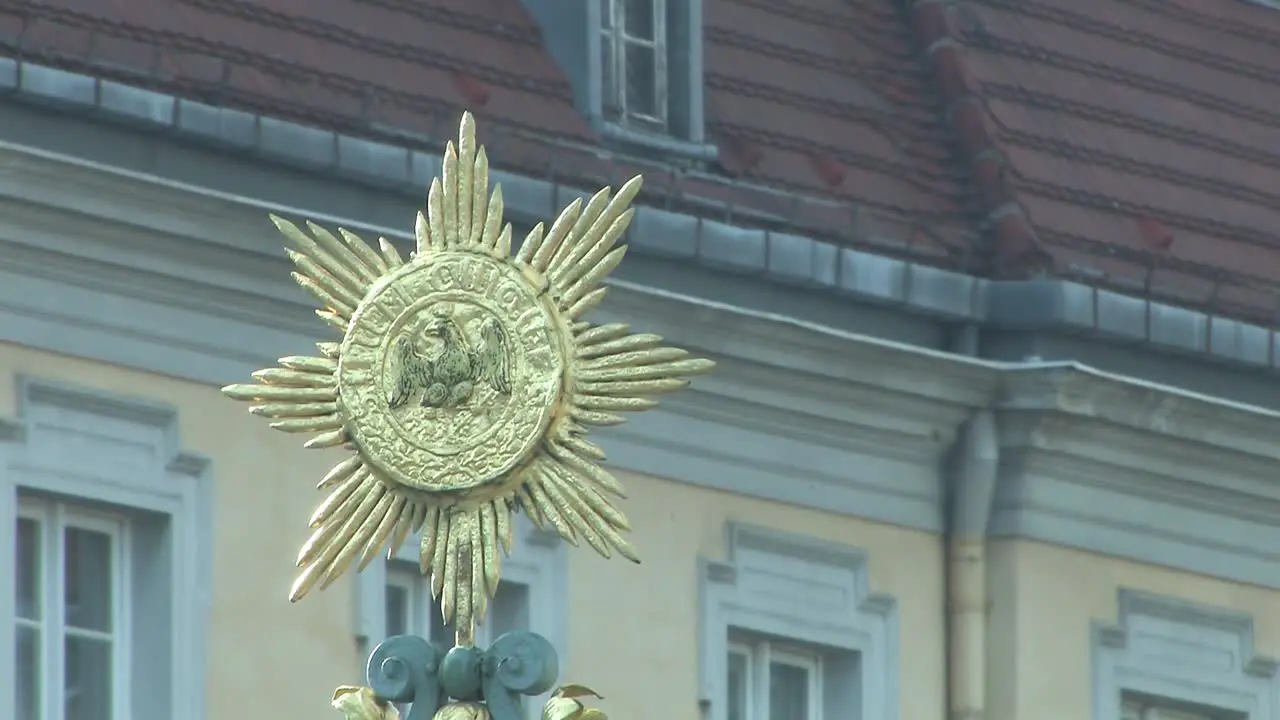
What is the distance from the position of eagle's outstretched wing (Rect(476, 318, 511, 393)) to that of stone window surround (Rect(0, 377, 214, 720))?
6783 mm

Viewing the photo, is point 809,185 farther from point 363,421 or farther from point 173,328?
point 363,421

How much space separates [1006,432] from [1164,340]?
27.1 inches

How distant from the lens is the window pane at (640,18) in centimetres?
2483

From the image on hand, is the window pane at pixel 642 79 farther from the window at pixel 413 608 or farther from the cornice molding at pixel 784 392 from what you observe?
the window at pixel 413 608

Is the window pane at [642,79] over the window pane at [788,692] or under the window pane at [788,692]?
over

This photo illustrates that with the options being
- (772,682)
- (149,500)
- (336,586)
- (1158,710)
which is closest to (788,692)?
(772,682)

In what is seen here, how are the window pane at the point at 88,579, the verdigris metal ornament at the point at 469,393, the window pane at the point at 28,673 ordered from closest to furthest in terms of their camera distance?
the verdigris metal ornament at the point at 469,393 < the window pane at the point at 28,673 < the window pane at the point at 88,579

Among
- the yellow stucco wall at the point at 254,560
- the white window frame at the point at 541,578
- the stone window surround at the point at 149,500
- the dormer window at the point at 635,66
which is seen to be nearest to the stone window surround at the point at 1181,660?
the dormer window at the point at 635,66

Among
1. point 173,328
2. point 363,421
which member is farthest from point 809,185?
point 363,421

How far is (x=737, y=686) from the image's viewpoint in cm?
2455

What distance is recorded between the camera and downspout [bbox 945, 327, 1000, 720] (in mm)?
25125

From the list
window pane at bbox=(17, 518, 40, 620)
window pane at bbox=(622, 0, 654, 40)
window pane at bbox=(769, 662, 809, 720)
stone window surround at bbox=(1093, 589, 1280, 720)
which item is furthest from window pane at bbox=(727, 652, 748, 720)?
window pane at bbox=(17, 518, 40, 620)

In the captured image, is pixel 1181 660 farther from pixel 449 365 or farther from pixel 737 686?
pixel 449 365

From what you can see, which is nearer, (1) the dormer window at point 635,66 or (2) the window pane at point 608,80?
(1) the dormer window at point 635,66
